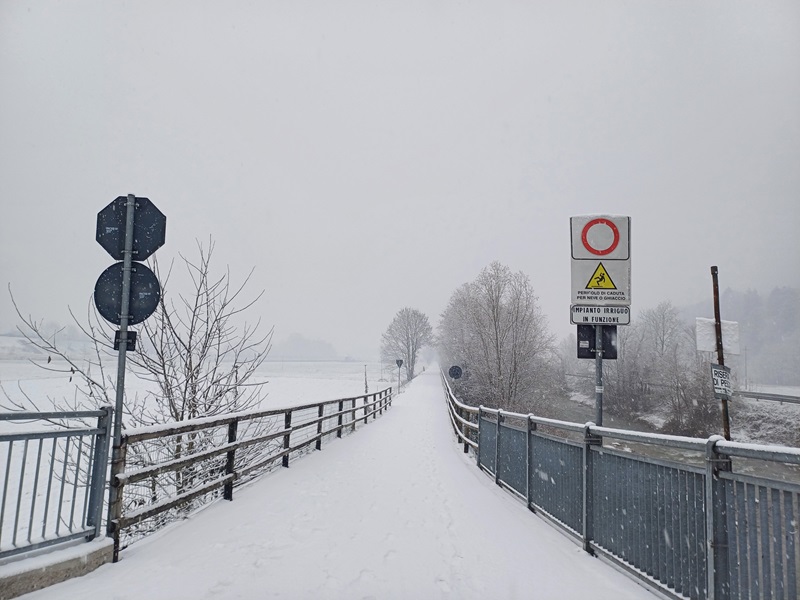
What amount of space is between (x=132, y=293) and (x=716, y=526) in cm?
506

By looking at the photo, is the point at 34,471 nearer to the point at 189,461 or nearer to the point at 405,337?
the point at 189,461

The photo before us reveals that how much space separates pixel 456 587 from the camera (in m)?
3.58

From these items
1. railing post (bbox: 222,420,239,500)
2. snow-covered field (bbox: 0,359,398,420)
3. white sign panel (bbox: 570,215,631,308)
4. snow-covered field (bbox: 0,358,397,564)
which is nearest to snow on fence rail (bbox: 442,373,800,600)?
white sign panel (bbox: 570,215,631,308)

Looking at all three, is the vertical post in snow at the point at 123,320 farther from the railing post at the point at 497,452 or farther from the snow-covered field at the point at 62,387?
the railing post at the point at 497,452

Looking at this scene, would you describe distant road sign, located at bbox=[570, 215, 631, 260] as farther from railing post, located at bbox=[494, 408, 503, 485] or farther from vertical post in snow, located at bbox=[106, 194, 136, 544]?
vertical post in snow, located at bbox=[106, 194, 136, 544]

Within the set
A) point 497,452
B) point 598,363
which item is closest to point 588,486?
point 598,363

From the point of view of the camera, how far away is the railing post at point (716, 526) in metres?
2.76

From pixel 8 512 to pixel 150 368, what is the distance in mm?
3675

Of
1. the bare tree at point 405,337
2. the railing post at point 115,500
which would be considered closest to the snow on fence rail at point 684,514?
the railing post at point 115,500

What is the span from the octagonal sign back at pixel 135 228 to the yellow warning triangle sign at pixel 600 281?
193 inches

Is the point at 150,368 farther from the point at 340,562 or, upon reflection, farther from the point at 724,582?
the point at 724,582

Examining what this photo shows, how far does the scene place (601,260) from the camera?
558 cm

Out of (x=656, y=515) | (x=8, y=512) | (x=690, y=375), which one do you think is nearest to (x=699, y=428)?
(x=690, y=375)

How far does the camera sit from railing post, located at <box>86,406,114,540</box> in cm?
370
